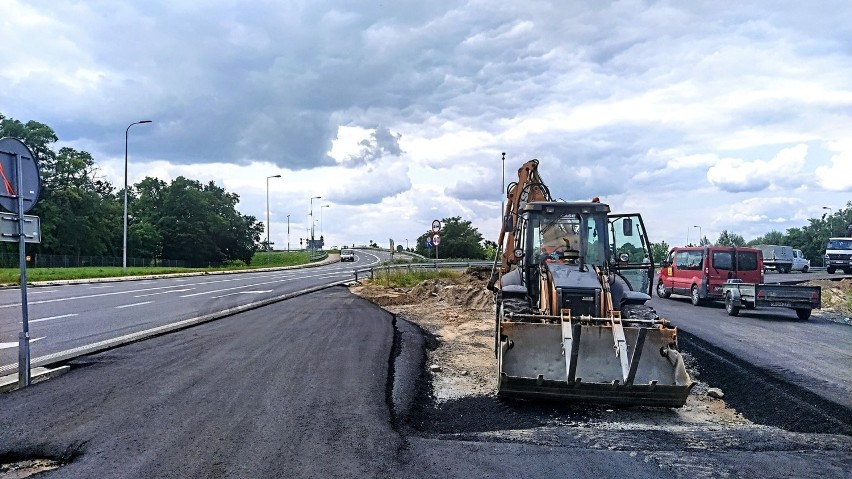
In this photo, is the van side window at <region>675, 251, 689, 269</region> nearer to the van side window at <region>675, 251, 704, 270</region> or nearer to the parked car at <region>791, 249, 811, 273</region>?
the van side window at <region>675, 251, 704, 270</region>

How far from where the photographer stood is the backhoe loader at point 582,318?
7.48m

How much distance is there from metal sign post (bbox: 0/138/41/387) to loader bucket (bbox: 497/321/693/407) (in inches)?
225

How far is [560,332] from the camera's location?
7.92 m

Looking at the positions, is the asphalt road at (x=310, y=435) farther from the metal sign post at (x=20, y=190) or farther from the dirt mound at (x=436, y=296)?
the dirt mound at (x=436, y=296)

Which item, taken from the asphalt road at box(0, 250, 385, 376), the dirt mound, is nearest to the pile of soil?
the dirt mound

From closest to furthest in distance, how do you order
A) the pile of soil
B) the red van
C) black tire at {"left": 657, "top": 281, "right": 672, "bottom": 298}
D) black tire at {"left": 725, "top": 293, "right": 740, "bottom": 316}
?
black tire at {"left": 725, "top": 293, "right": 740, "bottom": 316} → the pile of soil → the red van → black tire at {"left": 657, "top": 281, "right": 672, "bottom": 298}

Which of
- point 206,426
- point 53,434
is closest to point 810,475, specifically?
point 206,426

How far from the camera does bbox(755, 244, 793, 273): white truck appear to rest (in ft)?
186

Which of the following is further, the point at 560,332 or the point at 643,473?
the point at 560,332

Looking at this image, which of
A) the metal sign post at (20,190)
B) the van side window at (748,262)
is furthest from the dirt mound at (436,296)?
the metal sign post at (20,190)

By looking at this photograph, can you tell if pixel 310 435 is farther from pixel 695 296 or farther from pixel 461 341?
pixel 695 296

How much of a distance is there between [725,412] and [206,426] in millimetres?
6122

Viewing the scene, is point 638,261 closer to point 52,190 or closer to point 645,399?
point 645,399

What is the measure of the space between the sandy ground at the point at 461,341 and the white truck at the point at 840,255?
32.8 metres
